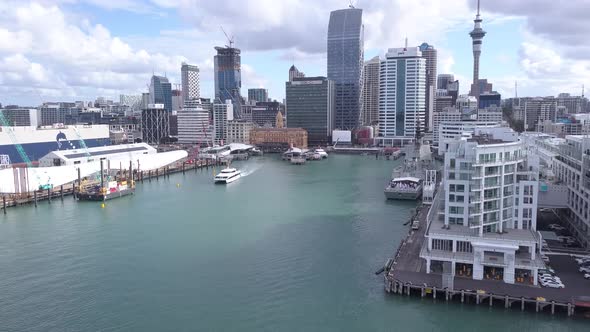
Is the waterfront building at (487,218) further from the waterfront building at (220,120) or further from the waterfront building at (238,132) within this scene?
the waterfront building at (220,120)

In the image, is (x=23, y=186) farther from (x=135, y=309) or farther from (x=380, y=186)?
(x=380, y=186)

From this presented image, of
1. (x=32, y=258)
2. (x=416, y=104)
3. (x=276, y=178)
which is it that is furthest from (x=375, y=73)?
(x=32, y=258)

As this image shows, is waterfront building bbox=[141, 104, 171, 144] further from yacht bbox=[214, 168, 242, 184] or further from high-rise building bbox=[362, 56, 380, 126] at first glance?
yacht bbox=[214, 168, 242, 184]

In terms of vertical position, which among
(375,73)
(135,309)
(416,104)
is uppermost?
(375,73)

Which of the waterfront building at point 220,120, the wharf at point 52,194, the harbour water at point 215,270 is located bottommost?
the harbour water at point 215,270

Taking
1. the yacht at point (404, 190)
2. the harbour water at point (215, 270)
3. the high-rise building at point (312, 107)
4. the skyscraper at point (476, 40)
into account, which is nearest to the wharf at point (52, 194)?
the harbour water at point (215, 270)

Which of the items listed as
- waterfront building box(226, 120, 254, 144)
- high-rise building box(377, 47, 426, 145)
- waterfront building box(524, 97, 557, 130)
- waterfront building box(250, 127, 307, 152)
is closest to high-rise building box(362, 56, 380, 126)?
high-rise building box(377, 47, 426, 145)
